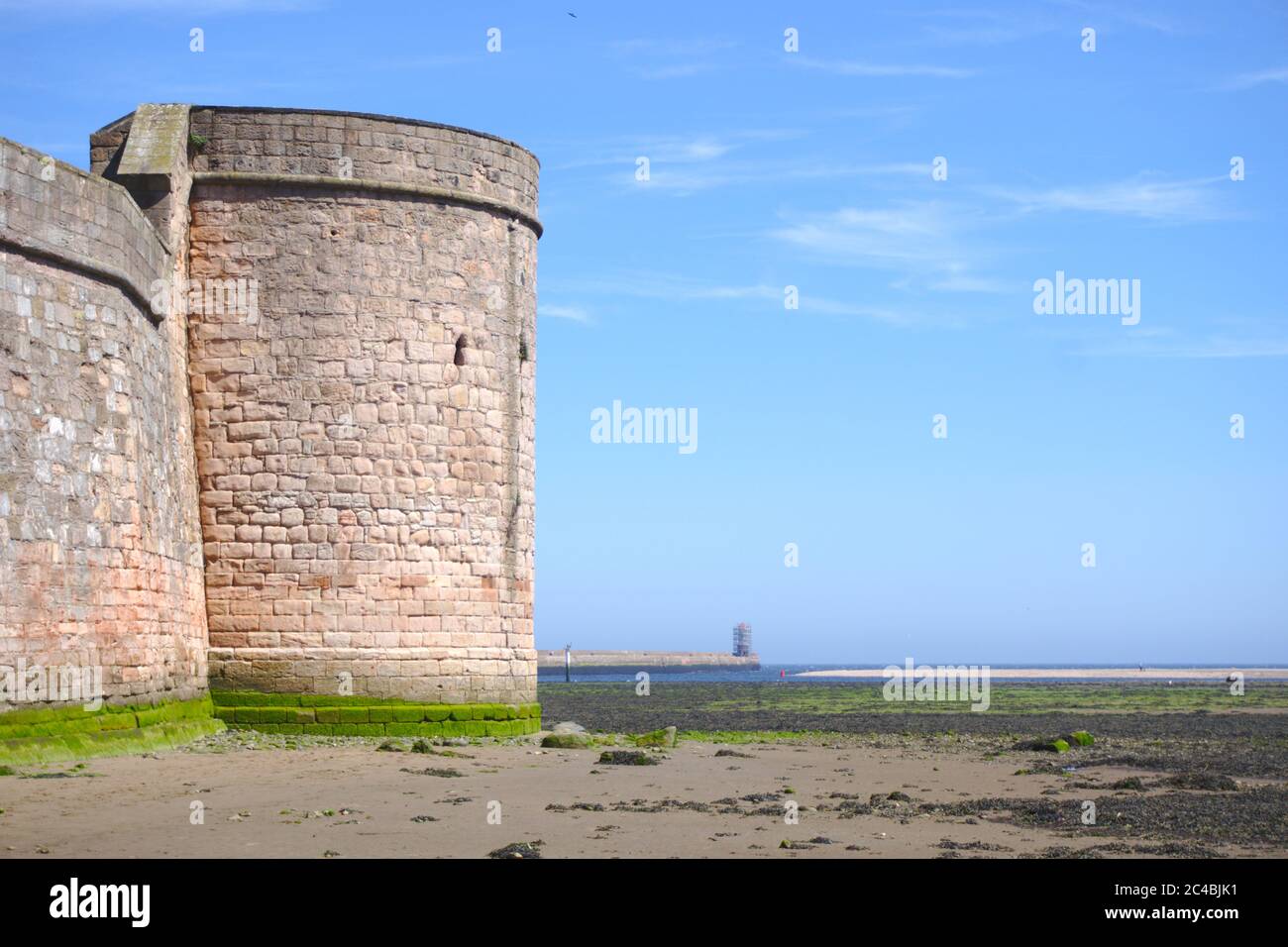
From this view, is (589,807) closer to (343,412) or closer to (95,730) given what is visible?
(95,730)

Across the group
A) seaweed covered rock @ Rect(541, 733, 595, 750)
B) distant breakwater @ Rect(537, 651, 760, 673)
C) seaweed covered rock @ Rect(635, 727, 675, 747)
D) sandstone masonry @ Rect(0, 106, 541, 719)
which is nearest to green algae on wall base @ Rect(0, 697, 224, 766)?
sandstone masonry @ Rect(0, 106, 541, 719)

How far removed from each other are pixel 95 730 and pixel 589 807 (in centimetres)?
530

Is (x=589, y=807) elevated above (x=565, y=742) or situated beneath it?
elevated above

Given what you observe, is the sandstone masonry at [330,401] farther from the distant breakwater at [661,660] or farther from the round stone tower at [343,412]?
the distant breakwater at [661,660]

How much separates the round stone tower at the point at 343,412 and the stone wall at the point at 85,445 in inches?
44.1

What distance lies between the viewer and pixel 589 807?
13.9m

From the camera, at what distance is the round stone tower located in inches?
775

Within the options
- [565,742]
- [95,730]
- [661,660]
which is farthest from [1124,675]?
[95,730]

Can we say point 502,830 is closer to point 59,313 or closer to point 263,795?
point 263,795

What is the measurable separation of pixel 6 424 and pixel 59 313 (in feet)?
4.98

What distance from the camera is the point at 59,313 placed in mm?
15891

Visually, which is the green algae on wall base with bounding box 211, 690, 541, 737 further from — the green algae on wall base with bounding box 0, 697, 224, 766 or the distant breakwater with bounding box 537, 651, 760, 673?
the distant breakwater with bounding box 537, 651, 760, 673

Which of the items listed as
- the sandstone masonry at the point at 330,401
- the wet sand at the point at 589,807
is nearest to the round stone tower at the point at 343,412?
the sandstone masonry at the point at 330,401
